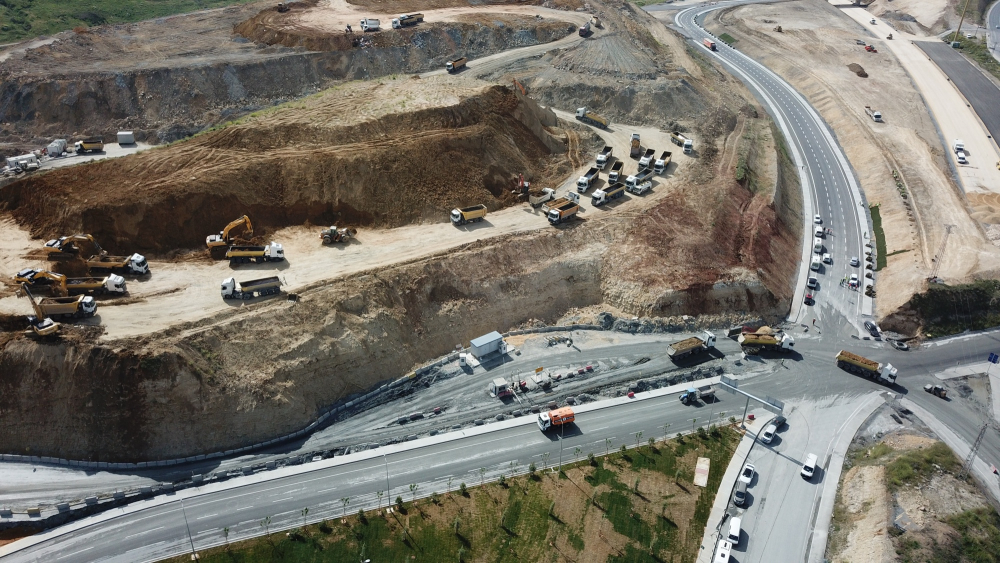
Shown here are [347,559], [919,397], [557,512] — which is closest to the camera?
[347,559]

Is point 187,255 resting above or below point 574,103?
below

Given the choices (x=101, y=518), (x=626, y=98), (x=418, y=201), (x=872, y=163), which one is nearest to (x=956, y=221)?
(x=872, y=163)

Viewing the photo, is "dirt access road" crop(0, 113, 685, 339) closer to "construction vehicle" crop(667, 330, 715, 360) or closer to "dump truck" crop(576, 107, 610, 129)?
"construction vehicle" crop(667, 330, 715, 360)

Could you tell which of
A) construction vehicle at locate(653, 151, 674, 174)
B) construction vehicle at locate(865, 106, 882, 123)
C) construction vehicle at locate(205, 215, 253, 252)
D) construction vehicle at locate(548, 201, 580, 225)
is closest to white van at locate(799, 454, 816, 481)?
construction vehicle at locate(548, 201, 580, 225)

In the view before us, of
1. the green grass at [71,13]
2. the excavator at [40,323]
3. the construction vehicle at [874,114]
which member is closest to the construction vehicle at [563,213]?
the excavator at [40,323]

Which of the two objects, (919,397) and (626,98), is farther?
(626,98)

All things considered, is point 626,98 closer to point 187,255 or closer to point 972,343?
point 972,343
